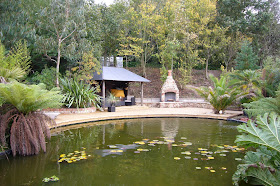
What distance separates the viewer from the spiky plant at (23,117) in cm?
444

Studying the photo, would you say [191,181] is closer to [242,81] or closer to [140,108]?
[242,81]

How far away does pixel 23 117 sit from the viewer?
15.1 ft

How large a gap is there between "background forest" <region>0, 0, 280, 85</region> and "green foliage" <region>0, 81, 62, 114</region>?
6.75 meters

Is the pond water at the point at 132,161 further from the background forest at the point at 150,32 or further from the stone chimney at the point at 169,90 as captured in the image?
A: the stone chimney at the point at 169,90

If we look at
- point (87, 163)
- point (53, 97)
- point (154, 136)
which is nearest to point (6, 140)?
point (53, 97)

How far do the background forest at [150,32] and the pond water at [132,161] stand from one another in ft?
21.1

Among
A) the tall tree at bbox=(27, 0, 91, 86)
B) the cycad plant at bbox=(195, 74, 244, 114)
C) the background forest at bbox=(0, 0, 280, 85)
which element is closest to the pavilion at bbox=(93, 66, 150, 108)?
the background forest at bbox=(0, 0, 280, 85)

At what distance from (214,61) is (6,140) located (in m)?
20.3

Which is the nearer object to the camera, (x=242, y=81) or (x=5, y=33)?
(x=5, y=33)

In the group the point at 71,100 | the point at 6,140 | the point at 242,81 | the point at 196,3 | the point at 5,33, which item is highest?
the point at 196,3

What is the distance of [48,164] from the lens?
167 inches

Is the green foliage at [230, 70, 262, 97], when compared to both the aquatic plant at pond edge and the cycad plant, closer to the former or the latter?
the cycad plant

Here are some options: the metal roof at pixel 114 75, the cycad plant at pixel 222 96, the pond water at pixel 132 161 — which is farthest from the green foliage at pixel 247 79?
Answer: the metal roof at pixel 114 75

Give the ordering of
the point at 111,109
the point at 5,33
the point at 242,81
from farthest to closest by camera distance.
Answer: the point at 111,109
the point at 242,81
the point at 5,33
